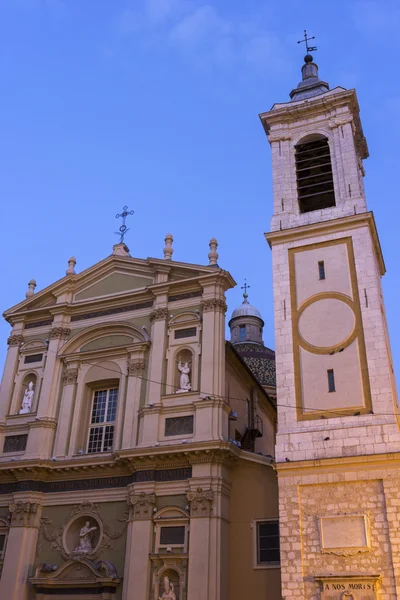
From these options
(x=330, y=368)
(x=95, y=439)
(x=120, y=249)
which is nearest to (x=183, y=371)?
(x=95, y=439)

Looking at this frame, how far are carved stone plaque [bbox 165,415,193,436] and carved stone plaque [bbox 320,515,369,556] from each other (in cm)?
523

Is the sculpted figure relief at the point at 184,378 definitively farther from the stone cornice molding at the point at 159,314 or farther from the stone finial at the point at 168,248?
the stone finial at the point at 168,248

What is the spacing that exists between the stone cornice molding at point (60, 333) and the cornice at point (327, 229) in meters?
8.00

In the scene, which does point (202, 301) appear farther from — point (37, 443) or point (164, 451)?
point (37, 443)

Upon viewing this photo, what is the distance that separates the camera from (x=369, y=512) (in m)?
15.2

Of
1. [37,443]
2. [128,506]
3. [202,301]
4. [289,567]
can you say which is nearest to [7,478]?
[37,443]

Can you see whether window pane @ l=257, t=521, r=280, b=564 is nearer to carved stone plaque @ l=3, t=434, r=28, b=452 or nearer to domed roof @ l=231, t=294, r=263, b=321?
carved stone plaque @ l=3, t=434, r=28, b=452

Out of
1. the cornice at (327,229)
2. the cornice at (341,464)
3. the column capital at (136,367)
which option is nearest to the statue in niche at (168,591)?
the cornice at (341,464)

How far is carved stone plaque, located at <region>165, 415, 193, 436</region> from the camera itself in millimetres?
19359

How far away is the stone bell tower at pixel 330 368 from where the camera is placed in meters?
15.1

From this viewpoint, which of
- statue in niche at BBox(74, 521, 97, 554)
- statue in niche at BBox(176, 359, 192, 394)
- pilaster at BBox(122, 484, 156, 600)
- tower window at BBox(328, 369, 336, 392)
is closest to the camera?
tower window at BBox(328, 369, 336, 392)

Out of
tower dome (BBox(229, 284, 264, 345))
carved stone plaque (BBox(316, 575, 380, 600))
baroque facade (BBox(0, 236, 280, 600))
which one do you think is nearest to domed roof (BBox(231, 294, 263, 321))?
tower dome (BBox(229, 284, 264, 345))

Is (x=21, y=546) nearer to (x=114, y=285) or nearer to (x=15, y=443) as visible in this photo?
(x=15, y=443)

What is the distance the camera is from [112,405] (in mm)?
21766
